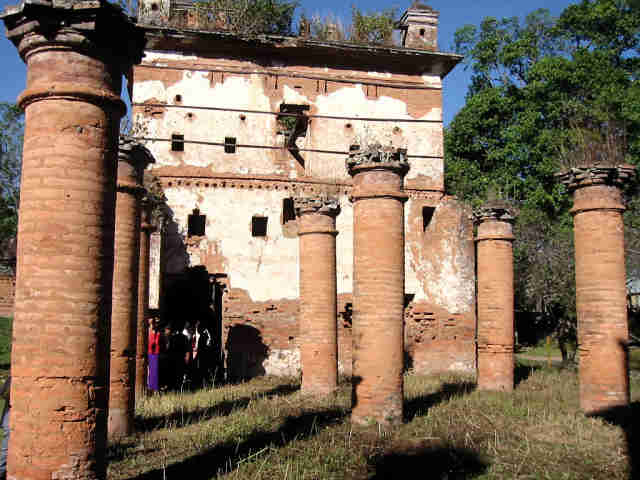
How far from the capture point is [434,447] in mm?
7426

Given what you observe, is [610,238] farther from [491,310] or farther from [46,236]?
[46,236]

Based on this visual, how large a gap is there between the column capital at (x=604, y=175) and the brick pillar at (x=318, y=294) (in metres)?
4.61

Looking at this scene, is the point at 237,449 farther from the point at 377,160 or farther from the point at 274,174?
the point at 274,174

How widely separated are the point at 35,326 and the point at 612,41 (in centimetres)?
2729

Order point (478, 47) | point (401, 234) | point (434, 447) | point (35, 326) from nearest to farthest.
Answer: point (35, 326), point (434, 447), point (401, 234), point (478, 47)

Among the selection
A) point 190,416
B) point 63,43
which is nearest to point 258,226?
point 190,416

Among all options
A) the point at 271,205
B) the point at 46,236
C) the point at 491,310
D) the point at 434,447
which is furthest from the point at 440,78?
the point at 46,236

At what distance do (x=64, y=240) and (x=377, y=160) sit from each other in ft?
16.9

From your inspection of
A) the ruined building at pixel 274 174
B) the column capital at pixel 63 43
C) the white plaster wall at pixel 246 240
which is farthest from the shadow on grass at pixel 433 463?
the white plaster wall at pixel 246 240

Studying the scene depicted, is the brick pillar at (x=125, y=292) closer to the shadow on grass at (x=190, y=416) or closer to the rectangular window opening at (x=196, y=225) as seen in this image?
the shadow on grass at (x=190, y=416)

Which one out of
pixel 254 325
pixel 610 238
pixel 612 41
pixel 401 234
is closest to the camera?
pixel 401 234

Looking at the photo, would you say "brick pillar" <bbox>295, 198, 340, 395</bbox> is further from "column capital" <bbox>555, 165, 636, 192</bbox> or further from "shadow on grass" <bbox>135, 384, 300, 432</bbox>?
"column capital" <bbox>555, 165, 636, 192</bbox>

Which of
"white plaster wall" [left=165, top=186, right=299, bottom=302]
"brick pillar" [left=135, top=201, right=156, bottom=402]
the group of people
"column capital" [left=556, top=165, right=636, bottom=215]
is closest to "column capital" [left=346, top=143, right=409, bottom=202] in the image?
"column capital" [left=556, top=165, right=636, bottom=215]

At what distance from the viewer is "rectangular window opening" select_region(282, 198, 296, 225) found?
18.3 m
